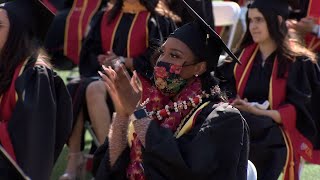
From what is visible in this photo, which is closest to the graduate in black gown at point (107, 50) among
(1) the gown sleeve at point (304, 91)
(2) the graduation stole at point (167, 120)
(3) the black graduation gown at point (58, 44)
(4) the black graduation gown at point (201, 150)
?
(1) the gown sleeve at point (304, 91)

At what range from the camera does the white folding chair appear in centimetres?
726

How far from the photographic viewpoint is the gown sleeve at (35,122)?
3648 millimetres

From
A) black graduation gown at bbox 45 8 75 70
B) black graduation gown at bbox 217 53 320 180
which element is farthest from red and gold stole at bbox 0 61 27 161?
black graduation gown at bbox 45 8 75 70

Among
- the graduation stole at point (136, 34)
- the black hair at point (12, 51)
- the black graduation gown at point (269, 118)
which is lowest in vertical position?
the black graduation gown at point (269, 118)

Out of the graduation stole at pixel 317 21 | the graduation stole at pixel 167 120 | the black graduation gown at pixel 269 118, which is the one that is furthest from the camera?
the graduation stole at pixel 317 21

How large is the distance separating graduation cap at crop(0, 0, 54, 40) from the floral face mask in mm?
927

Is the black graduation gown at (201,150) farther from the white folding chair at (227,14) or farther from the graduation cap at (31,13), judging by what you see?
the white folding chair at (227,14)

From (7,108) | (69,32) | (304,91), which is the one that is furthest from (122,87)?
(69,32)

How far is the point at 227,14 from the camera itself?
7.31 meters

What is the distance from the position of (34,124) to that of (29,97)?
5.7 inches


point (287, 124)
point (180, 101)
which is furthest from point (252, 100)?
point (180, 101)

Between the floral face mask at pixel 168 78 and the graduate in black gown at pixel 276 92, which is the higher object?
the floral face mask at pixel 168 78

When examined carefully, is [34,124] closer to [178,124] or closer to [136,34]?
[178,124]

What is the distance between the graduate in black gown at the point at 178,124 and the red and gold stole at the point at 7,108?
51 cm
